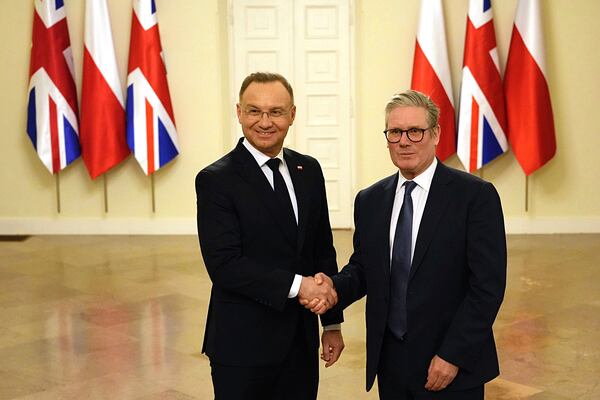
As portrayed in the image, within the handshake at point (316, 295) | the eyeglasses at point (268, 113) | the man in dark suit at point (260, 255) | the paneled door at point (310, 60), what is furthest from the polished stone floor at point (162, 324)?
the eyeglasses at point (268, 113)

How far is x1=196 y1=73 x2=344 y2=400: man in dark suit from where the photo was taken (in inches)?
118

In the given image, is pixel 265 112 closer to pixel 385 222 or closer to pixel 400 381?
pixel 385 222

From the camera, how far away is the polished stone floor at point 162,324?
502cm

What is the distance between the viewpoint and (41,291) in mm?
7379

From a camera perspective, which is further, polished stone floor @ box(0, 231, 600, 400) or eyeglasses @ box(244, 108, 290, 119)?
polished stone floor @ box(0, 231, 600, 400)

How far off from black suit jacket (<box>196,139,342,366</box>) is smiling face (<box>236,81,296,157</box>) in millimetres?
93

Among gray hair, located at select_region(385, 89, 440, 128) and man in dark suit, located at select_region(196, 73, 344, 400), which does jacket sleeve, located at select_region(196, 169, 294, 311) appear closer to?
man in dark suit, located at select_region(196, 73, 344, 400)

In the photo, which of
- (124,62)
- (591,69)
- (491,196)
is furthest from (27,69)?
(491,196)

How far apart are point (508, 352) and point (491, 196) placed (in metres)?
3.02

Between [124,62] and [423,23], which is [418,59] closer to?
[423,23]

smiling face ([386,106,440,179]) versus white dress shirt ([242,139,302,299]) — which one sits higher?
smiling face ([386,106,440,179])

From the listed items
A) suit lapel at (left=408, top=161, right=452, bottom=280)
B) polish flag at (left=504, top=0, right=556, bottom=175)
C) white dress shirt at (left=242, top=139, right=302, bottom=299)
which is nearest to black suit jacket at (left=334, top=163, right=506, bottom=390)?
suit lapel at (left=408, top=161, right=452, bottom=280)

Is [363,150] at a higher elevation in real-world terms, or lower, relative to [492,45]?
lower

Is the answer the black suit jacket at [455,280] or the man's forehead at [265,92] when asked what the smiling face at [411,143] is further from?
the man's forehead at [265,92]
